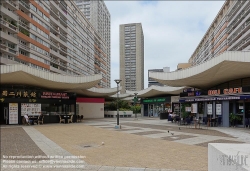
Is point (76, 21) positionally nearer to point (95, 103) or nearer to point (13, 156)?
point (95, 103)

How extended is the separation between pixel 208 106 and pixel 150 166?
1629 centimetres

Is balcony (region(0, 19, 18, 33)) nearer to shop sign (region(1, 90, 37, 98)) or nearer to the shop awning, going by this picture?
shop sign (region(1, 90, 37, 98))

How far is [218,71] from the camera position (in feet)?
63.5

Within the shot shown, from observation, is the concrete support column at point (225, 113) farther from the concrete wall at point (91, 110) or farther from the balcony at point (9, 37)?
the balcony at point (9, 37)

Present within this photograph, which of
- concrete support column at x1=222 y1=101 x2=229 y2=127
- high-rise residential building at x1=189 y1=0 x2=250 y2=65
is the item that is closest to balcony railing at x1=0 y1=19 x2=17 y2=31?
concrete support column at x1=222 y1=101 x2=229 y2=127

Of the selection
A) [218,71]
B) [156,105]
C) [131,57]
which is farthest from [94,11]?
[218,71]

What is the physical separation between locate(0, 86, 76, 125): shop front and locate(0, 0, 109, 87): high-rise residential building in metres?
16.5

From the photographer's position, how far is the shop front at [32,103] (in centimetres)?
2450

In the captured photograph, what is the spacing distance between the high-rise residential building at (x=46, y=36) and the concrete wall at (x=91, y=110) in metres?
14.2

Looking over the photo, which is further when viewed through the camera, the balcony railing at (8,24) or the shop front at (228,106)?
the balcony railing at (8,24)

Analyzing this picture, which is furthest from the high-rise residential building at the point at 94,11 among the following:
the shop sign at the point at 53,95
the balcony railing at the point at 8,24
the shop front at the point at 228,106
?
the shop front at the point at 228,106

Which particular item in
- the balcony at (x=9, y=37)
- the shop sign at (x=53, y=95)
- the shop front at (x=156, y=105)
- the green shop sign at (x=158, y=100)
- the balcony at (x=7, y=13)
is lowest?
the shop front at (x=156, y=105)

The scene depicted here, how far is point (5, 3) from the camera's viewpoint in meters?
40.3

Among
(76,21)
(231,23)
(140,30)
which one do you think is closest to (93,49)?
(76,21)
